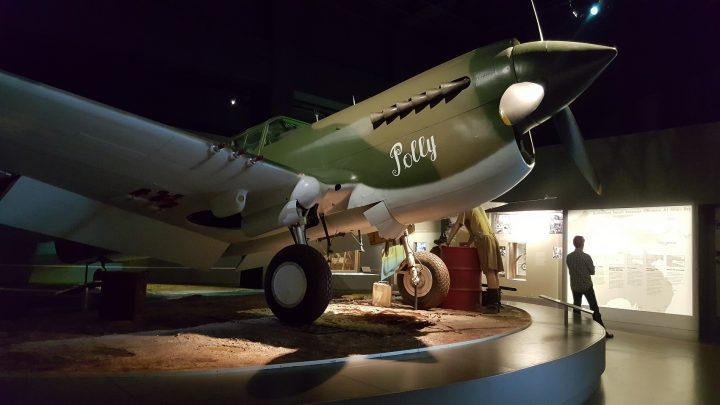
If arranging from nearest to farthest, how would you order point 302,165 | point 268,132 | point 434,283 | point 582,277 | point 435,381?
point 435,381
point 302,165
point 268,132
point 434,283
point 582,277

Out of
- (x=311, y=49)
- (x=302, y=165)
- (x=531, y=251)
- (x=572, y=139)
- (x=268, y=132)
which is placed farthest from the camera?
(x=311, y=49)

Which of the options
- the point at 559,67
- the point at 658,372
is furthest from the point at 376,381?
the point at 658,372

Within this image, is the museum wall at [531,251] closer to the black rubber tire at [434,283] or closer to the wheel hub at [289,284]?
the black rubber tire at [434,283]

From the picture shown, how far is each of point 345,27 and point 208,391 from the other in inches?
408

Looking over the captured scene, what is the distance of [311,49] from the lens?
1084cm

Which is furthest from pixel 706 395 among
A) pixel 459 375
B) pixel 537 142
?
pixel 537 142

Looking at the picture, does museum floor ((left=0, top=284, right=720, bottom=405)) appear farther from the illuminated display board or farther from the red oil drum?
the illuminated display board

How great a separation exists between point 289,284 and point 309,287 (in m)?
0.24

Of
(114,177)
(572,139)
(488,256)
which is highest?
(572,139)

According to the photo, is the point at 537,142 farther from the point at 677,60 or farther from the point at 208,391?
the point at 208,391

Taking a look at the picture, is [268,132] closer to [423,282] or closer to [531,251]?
[423,282]

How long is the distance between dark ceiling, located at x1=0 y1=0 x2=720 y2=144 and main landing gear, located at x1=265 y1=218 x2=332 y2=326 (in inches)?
246

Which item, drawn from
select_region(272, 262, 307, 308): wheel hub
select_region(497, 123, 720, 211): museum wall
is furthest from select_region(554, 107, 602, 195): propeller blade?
select_region(497, 123, 720, 211): museum wall

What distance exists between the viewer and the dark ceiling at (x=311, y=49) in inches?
291
